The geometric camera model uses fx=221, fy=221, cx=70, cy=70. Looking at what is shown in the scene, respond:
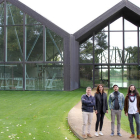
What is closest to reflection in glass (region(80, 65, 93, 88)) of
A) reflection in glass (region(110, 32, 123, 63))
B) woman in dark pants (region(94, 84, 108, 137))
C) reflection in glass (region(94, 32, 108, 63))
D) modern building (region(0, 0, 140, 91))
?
modern building (region(0, 0, 140, 91))

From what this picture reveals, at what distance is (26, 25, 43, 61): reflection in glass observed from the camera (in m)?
19.7

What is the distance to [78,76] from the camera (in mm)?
22781

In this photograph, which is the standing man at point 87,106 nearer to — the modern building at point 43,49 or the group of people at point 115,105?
the group of people at point 115,105

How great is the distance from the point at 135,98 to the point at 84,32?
14.5m

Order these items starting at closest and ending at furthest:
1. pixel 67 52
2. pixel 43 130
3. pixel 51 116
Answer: pixel 43 130
pixel 51 116
pixel 67 52

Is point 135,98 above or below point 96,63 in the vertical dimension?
below

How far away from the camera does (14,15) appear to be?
66.8 ft

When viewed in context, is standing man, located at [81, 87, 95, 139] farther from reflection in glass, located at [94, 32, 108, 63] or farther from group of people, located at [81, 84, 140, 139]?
reflection in glass, located at [94, 32, 108, 63]

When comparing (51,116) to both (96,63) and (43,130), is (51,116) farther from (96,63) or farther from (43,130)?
(96,63)

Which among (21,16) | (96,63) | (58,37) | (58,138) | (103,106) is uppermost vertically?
(21,16)

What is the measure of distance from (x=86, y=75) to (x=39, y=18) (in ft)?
24.2

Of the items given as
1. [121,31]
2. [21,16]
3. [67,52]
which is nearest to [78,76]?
[67,52]

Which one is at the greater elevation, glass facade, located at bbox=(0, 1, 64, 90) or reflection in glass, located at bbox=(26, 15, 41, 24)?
reflection in glass, located at bbox=(26, 15, 41, 24)

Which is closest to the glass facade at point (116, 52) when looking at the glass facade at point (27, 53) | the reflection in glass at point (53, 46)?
the reflection in glass at point (53, 46)
